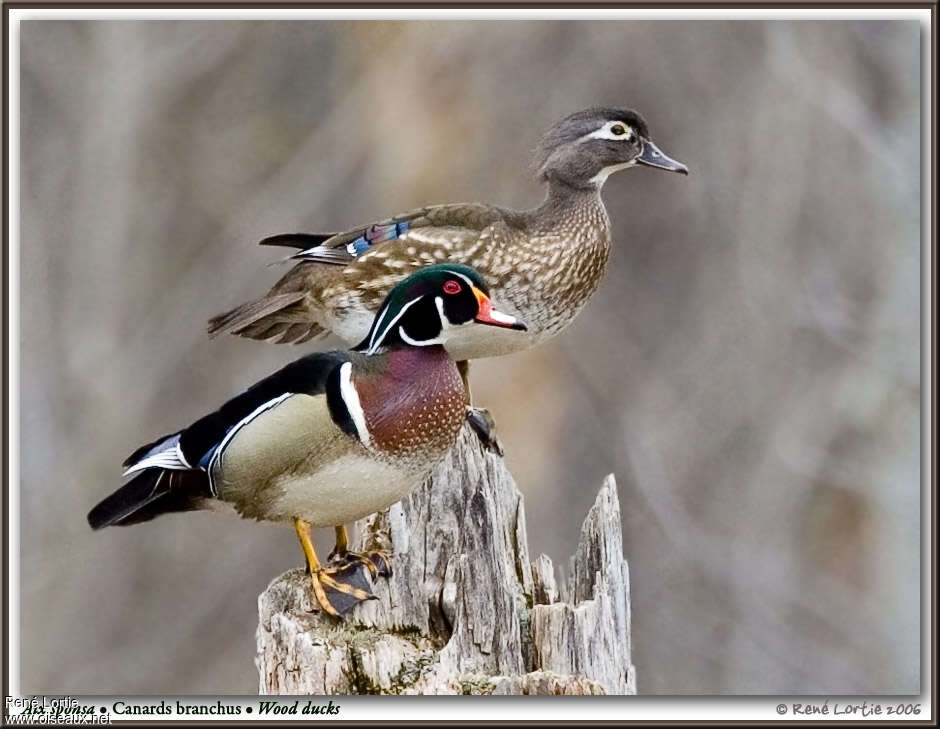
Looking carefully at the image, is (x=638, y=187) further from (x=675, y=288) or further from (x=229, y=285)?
(x=229, y=285)

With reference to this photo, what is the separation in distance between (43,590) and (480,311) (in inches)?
125

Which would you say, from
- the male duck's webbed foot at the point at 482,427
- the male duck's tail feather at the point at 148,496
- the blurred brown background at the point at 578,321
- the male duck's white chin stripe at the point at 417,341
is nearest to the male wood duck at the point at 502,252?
the male duck's webbed foot at the point at 482,427

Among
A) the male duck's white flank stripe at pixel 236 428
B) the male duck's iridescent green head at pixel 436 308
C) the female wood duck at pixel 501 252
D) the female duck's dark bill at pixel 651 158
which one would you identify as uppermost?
the female duck's dark bill at pixel 651 158

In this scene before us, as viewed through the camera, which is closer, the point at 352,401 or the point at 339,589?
the point at 352,401

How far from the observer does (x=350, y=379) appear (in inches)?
150

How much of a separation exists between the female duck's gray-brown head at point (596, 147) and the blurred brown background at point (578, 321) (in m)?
1.03

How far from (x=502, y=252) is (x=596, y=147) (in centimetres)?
39

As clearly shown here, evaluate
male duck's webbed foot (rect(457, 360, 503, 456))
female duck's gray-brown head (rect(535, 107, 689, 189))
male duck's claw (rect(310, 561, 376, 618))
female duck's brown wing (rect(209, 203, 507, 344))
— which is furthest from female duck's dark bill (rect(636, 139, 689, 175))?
male duck's claw (rect(310, 561, 376, 618))

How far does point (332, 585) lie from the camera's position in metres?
4.02

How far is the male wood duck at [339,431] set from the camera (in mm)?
3789

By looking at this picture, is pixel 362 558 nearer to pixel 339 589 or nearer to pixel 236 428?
pixel 339 589

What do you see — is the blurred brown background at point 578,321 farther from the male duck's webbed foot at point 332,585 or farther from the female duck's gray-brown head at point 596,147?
the male duck's webbed foot at point 332,585

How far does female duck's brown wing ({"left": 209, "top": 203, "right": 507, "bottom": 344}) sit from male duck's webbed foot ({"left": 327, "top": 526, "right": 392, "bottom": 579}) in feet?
1.96

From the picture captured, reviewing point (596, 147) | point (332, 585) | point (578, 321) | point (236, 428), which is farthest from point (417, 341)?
point (578, 321)
